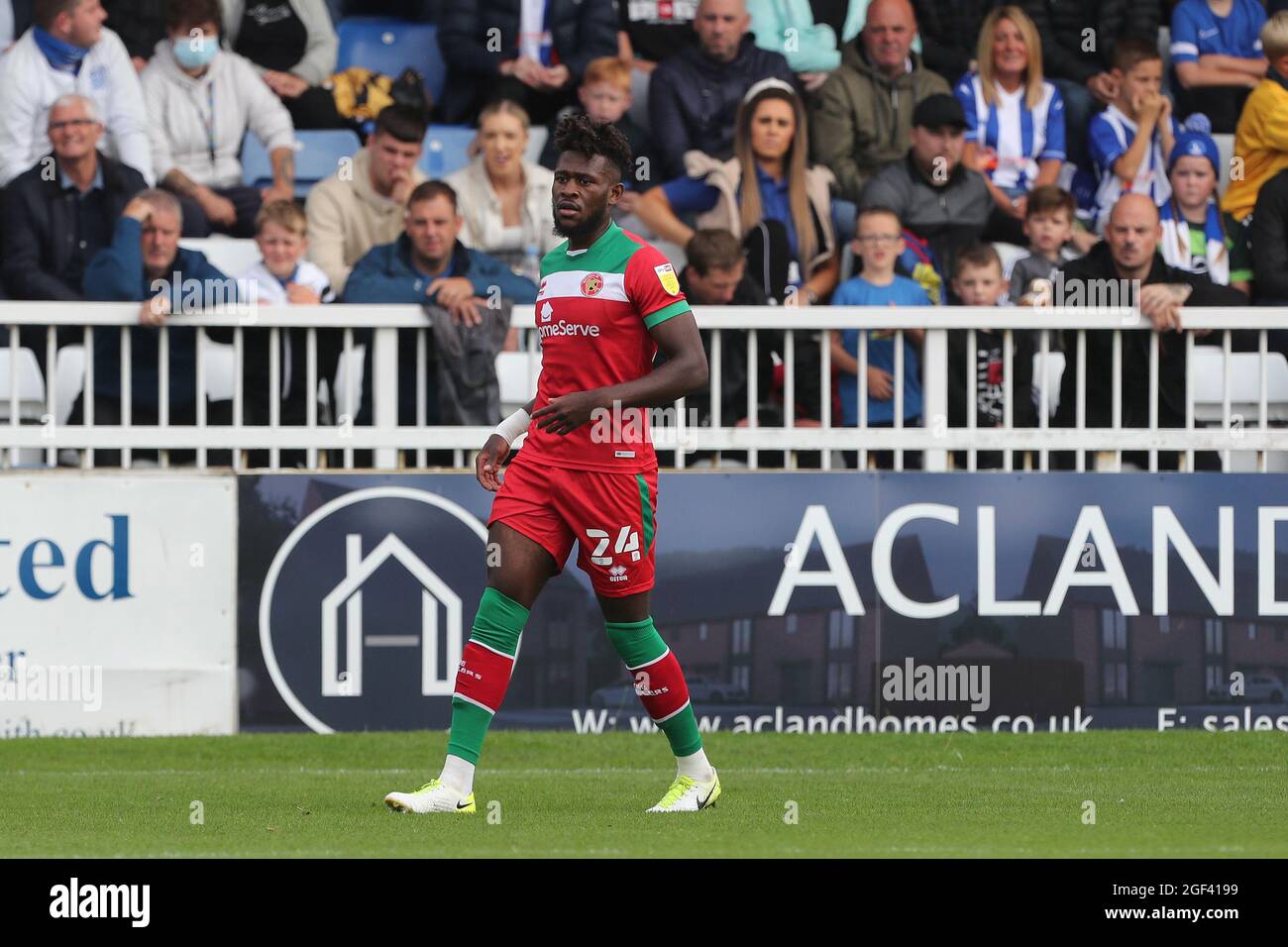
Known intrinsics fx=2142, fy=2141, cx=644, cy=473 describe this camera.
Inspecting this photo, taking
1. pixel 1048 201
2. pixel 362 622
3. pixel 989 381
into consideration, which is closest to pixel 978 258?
pixel 1048 201

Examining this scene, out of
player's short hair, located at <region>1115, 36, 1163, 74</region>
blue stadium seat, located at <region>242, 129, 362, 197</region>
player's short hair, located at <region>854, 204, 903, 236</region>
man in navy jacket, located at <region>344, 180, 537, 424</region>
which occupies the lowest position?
man in navy jacket, located at <region>344, 180, 537, 424</region>

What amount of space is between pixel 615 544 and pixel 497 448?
0.57 metres

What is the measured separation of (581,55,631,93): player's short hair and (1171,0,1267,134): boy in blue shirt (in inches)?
155

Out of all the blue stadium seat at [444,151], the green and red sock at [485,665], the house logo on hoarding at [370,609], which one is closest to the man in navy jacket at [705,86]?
the blue stadium seat at [444,151]

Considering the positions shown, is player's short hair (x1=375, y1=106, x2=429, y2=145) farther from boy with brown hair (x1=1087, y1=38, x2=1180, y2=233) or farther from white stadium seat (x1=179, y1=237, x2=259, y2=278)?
boy with brown hair (x1=1087, y1=38, x2=1180, y2=233)

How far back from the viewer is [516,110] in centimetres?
1279

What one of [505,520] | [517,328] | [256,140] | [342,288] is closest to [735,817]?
[505,520]

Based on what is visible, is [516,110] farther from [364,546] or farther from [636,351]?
[636,351]

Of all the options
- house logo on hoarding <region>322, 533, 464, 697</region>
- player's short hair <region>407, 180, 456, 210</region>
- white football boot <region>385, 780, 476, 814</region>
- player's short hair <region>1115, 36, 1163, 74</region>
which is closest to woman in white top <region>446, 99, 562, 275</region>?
player's short hair <region>407, 180, 456, 210</region>

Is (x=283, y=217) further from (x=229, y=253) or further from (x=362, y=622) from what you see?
(x=362, y=622)

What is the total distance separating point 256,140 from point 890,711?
6059 mm

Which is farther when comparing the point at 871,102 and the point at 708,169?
the point at 871,102

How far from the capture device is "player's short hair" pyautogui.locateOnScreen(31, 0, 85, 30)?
1306 cm

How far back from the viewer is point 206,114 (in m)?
13.6
